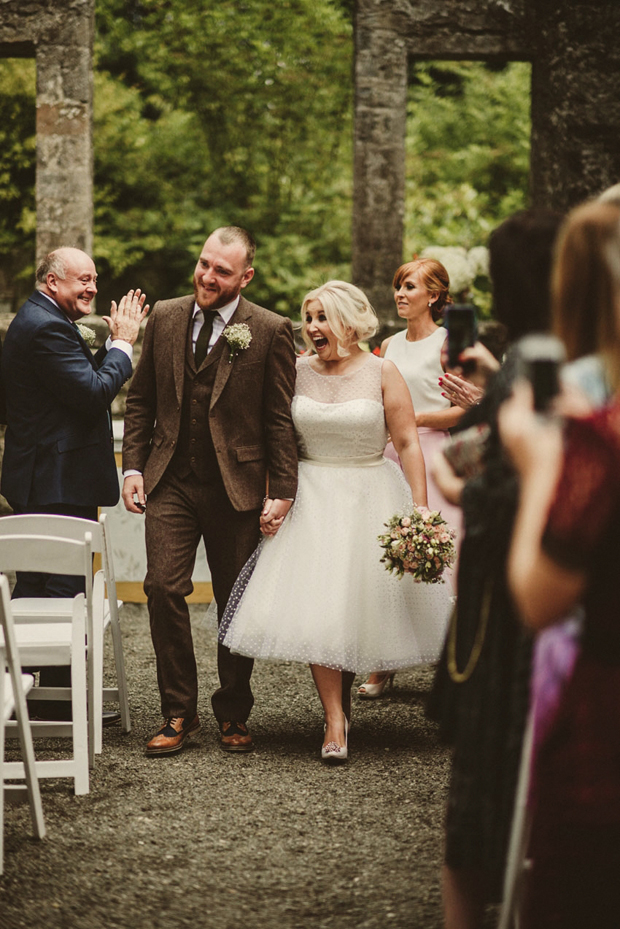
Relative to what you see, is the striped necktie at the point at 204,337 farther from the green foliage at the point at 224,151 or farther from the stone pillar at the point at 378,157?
the green foliage at the point at 224,151

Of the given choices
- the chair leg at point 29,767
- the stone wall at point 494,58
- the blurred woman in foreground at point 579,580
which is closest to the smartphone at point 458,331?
the blurred woman in foreground at point 579,580

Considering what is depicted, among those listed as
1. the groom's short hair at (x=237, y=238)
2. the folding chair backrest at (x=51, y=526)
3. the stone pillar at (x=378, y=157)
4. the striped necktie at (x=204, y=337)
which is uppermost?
the stone pillar at (x=378, y=157)

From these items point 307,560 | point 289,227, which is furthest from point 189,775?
point 289,227

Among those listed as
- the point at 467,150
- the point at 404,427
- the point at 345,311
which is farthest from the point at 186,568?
the point at 467,150

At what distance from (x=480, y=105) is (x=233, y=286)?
1089cm

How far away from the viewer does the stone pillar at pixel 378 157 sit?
8.68 metres

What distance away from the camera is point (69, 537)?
448 cm

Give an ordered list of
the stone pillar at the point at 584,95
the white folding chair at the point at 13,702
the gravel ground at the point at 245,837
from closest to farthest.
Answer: the gravel ground at the point at 245,837 → the white folding chair at the point at 13,702 → the stone pillar at the point at 584,95

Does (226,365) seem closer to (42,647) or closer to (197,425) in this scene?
(197,425)

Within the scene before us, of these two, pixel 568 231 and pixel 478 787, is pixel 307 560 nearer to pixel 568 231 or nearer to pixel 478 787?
pixel 478 787

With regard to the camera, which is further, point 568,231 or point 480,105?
point 480,105

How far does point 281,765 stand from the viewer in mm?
4566

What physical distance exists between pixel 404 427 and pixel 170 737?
5.42 ft

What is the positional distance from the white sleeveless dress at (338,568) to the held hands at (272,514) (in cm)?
5
